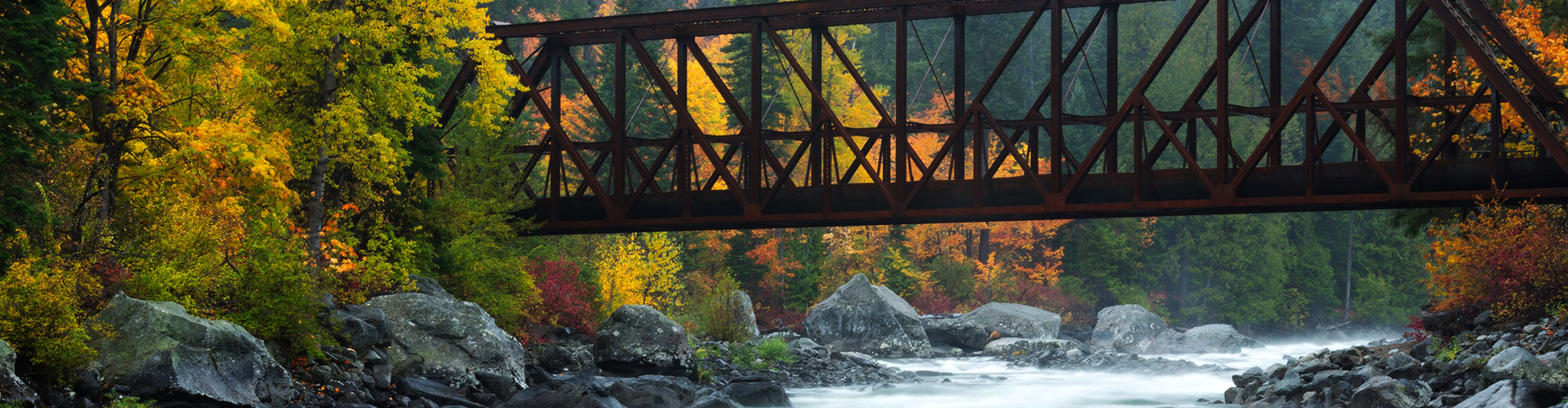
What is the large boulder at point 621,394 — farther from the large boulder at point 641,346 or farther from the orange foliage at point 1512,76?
the orange foliage at point 1512,76

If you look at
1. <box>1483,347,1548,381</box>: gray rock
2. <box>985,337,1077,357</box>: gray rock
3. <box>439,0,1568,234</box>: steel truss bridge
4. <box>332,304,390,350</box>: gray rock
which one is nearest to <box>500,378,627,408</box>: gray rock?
<box>332,304,390,350</box>: gray rock

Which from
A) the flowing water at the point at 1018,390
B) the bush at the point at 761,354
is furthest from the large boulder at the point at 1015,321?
the bush at the point at 761,354

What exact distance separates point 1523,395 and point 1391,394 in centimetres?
343

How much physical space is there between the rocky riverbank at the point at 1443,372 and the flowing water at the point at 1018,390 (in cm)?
294

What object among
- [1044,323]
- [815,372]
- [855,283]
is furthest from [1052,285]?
[815,372]

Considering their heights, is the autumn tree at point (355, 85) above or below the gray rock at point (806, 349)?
above

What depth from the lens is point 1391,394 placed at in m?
21.6

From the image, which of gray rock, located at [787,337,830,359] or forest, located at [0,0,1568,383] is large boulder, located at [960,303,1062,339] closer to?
gray rock, located at [787,337,830,359]

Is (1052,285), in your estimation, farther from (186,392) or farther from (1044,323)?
(186,392)

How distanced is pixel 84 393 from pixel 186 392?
1.21 meters

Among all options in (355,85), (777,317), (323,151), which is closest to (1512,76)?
(355,85)

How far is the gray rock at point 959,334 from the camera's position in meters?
47.7

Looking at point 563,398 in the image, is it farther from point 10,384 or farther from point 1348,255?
point 1348,255

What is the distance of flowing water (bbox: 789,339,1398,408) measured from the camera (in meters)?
30.5
